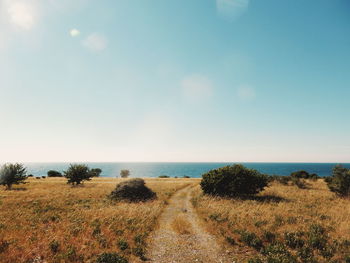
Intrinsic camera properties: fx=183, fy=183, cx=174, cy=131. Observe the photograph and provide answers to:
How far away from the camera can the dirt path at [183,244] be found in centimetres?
878

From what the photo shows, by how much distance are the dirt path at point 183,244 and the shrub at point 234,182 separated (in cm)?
1003

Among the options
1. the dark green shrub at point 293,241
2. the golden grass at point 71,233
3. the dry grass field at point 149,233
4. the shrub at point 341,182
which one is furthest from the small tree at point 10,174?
the shrub at point 341,182

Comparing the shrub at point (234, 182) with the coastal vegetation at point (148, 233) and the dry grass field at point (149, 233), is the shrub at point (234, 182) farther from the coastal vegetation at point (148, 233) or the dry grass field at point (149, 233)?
the dry grass field at point (149, 233)

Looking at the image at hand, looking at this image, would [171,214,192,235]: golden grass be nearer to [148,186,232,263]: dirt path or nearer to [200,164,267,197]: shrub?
[148,186,232,263]: dirt path

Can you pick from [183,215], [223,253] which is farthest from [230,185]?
[223,253]

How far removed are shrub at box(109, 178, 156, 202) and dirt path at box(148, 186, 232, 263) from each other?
9072 mm

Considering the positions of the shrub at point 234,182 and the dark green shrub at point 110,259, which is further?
the shrub at point 234,182

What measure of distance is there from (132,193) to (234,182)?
1312 cm

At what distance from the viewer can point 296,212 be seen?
641 inches

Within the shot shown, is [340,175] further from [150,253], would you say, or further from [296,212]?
[150,253]

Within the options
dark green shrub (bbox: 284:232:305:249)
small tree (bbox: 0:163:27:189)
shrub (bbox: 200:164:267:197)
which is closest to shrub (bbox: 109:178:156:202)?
shrub (bbox: 200:164:267:197)

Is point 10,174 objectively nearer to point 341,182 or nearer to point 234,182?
point 234,182

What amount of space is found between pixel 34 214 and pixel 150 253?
42.4ft

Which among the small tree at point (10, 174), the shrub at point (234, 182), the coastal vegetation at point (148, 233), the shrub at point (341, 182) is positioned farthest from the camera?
the small tree at point (10, 174)
